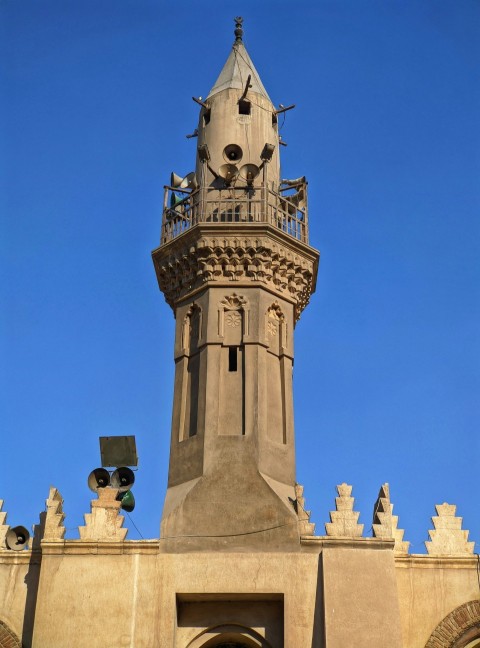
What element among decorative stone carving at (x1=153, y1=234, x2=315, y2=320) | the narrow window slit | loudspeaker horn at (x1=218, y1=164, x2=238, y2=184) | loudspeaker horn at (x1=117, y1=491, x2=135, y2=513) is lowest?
loudspeaker horn at (x1=117, y1=491, x2=135, y2=513)

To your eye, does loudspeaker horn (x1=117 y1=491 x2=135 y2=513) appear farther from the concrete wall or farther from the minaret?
the concrete wall

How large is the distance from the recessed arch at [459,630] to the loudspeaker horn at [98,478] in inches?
257

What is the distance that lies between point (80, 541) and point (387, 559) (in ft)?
17.4

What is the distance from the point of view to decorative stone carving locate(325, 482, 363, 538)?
17281mm

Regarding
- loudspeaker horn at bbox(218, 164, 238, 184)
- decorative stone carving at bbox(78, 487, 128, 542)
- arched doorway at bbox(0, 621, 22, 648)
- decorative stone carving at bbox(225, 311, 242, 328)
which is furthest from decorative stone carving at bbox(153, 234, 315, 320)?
arched doorway at bbox(0, 621, 22, 648)

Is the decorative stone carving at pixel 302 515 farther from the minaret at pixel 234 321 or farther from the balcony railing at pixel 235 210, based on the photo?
the balcony railing at pixel 235 210

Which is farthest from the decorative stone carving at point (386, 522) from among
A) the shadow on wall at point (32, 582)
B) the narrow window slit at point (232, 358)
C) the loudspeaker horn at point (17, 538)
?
the loudspeaker horn at point (17, 538)

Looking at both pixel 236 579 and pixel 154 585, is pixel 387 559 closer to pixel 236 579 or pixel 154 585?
pixel 236 579

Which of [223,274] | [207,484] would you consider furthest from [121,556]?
[223,274]

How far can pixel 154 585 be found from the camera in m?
16.8

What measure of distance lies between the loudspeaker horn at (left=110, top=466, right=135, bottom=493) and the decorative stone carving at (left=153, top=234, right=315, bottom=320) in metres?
3.75

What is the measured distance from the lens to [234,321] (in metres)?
19.7

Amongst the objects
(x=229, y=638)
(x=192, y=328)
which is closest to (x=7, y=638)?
(x=229, y=638)

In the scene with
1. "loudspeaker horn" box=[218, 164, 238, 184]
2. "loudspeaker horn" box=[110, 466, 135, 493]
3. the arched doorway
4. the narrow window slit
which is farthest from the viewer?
"loudspeaker horn" box=[218, 164, 238, 184]
